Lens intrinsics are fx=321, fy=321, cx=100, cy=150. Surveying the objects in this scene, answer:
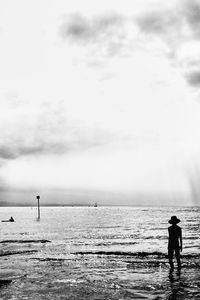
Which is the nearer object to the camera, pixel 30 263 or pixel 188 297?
pixel 188 297

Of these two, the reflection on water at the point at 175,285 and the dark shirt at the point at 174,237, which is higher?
the dark shirt at the point at 174,237

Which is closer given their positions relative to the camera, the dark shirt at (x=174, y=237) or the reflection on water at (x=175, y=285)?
the reflection on water at (x=175, y=285)

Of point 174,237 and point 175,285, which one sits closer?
point 175,285

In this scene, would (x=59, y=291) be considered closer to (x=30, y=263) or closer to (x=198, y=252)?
(x=30, y=263)

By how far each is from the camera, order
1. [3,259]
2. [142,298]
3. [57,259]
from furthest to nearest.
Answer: [3,259] → [57,259] → [142,298]

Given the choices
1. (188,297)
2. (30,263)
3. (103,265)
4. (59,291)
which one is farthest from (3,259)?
(188,297)

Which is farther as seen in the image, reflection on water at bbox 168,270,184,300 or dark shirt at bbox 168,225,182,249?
dark shirt at bbox 168,225,182,249

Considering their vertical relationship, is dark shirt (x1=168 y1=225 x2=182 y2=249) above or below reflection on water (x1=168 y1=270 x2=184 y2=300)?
above

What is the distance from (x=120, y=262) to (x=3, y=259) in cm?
903

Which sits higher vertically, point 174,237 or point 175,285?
point 174,237

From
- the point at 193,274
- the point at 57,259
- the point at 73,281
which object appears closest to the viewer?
the point at 73,281

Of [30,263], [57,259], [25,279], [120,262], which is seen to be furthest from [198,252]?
[25,279]

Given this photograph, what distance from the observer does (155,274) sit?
15.7 metres

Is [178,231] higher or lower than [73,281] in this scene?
higher
